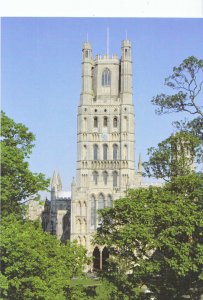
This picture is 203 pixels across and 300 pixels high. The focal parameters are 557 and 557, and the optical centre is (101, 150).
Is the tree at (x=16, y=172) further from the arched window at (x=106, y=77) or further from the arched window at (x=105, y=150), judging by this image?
the arched window at (x=106, y=77)

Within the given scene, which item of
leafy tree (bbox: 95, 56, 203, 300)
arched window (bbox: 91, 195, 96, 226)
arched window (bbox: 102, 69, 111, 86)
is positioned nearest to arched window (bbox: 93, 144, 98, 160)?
arched window (bbox: 91, 195, 96, 226)

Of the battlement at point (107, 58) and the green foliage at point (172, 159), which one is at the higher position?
the battlement at point (107, 58)

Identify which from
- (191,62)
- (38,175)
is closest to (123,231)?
(38,175)

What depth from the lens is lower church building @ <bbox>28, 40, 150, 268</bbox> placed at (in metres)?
82.6

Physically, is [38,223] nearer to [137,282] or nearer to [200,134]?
[137,282]

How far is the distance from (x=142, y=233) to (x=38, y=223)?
6147 millimetres

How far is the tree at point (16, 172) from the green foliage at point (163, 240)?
5.21 meters

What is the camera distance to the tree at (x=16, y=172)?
27219 millimetres

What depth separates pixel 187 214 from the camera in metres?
28.4

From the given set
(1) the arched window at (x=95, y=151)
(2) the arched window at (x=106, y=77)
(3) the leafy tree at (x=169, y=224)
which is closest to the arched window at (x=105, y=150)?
(1) the arched window at (x=95, y=151)

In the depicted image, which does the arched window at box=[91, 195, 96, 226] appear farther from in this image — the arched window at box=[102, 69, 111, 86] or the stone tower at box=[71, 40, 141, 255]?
the arched window at box=[102, 69, 111, 86]

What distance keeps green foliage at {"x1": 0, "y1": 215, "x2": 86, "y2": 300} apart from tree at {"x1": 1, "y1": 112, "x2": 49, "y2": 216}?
Answer: 57.5 inches

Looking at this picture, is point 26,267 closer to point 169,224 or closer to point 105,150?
point 169,224

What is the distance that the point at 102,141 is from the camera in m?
87.2
